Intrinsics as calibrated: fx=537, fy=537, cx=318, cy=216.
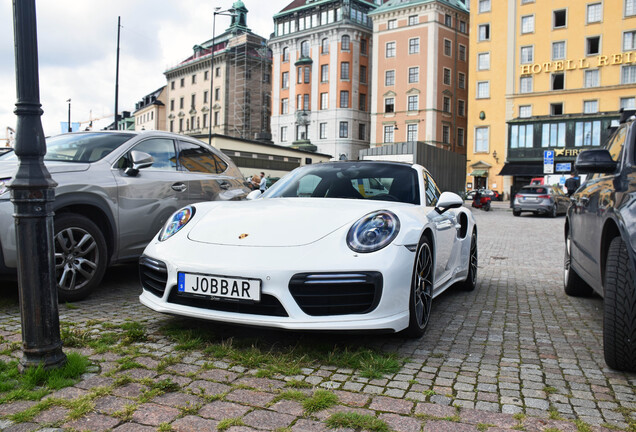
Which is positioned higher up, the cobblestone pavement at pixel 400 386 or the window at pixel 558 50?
the window at pixel 558 50

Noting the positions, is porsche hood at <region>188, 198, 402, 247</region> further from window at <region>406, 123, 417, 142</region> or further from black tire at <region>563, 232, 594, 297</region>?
window at <region>406, 123, 417, 142</region>

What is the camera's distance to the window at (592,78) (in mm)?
43969

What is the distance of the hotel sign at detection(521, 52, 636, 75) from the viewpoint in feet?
141

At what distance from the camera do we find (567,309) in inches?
204

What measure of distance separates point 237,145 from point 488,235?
2545cm

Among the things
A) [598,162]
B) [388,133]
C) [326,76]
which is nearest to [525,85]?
[388,133]

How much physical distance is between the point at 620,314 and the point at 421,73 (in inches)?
2272

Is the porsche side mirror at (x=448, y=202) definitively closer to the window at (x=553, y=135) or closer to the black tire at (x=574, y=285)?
the black tire at (x=574, y=285)

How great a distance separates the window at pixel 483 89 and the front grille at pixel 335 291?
50.3m

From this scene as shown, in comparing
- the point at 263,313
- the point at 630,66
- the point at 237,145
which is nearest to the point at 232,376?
the point at 263,313

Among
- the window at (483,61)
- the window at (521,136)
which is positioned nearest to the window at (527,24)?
the window at (483,61)

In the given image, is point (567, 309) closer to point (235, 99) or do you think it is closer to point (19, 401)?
point (19, 401)

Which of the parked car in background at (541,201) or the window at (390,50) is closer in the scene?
the parked car in background at (541,201)

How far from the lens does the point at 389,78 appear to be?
5994cm
